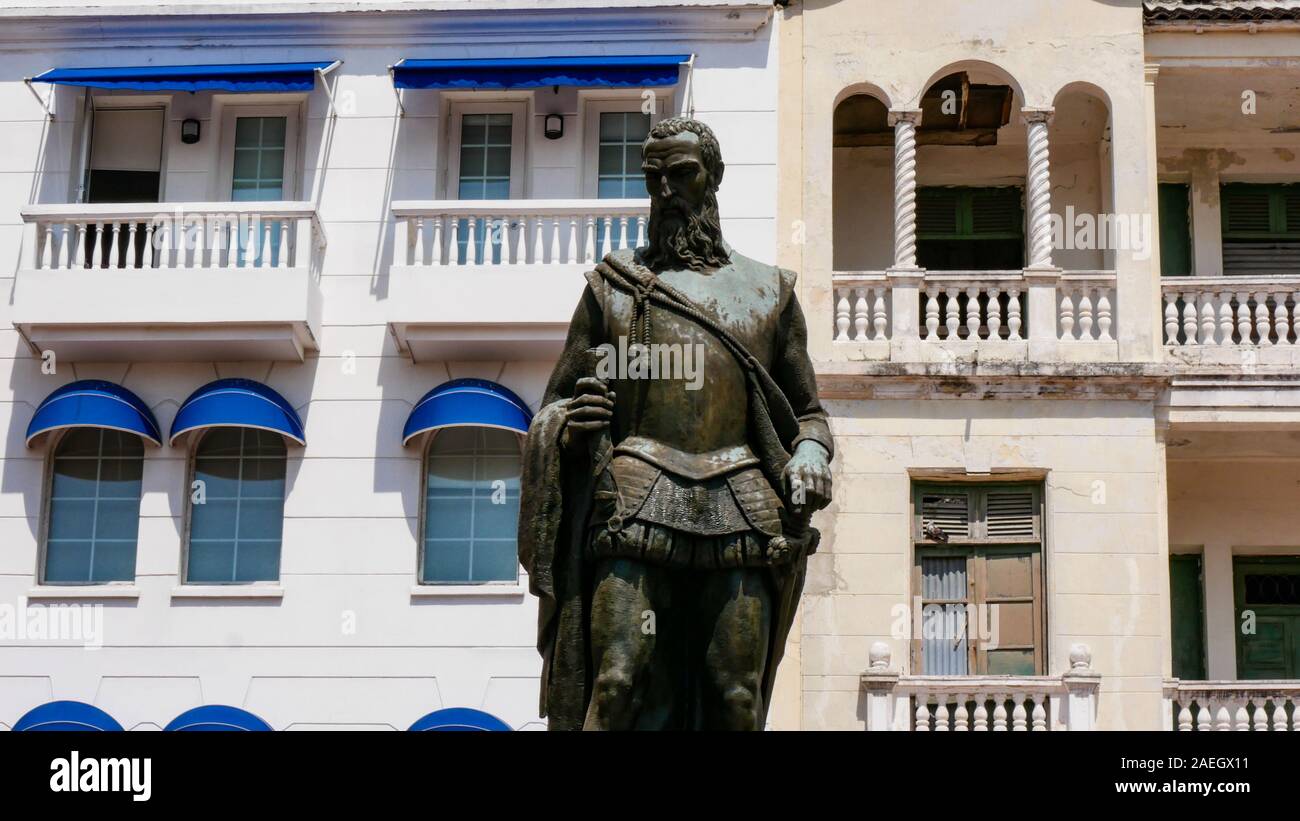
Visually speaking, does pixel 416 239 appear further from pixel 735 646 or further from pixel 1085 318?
pixel 735 646

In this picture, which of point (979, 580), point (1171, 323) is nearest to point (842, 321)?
point (979, 580)

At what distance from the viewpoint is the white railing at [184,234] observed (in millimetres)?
25266

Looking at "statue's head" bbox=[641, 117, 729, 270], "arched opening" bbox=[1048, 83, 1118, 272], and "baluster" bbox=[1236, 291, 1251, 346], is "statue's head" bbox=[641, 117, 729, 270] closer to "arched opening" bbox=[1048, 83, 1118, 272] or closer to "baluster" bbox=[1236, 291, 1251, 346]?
"baluster" bbox=[1236, 291, 1251, 346]

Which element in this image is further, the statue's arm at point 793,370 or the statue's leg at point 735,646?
the statue's arm at point 793,370

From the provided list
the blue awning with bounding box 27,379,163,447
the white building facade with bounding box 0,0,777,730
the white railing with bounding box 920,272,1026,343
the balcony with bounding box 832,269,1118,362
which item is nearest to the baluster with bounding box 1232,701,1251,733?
the balcony with bounding box 832,269,1118,362

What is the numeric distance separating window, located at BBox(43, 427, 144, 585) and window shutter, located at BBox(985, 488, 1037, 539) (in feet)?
30.0

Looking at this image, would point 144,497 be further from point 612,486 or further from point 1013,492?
point 612,486

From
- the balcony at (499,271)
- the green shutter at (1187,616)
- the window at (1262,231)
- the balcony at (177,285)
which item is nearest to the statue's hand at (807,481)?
the balcony at (499,271)

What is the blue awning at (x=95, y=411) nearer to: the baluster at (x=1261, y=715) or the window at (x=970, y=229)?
the window at (x=970, y=229)

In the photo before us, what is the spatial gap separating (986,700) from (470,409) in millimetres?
6047

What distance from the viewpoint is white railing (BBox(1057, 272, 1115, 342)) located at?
25.2 m

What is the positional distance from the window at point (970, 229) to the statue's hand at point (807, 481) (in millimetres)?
17079

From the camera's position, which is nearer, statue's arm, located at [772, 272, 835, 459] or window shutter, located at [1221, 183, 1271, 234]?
statue's arm, located at [772, 272, 835, 459]

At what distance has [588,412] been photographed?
33.8 ft
